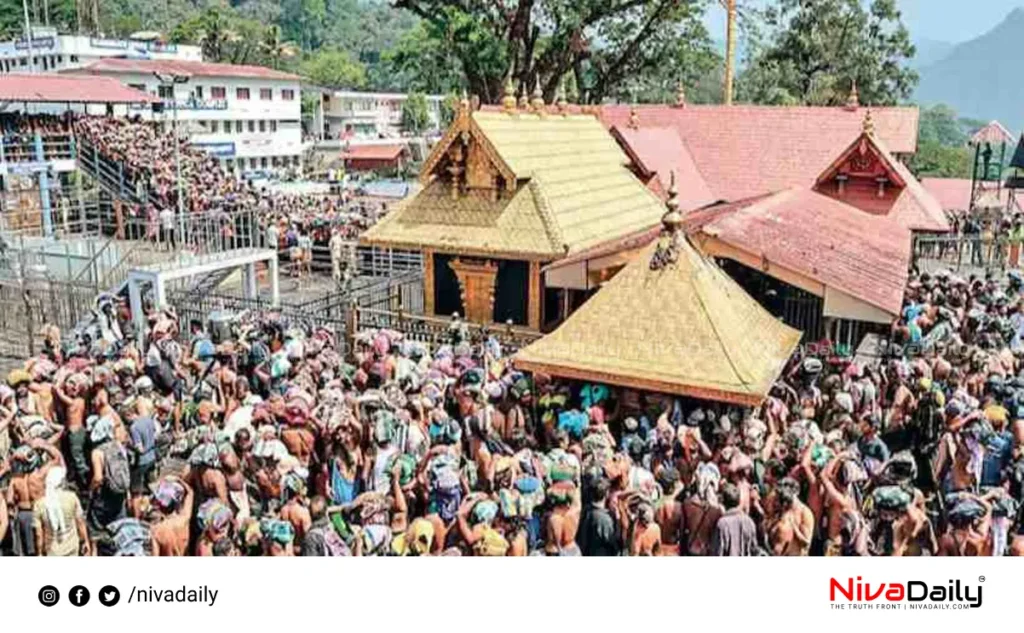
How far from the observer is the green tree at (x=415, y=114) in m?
85.1

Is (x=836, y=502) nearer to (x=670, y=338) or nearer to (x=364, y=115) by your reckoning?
(x=670, y=338)

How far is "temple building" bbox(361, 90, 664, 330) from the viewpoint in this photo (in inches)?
637

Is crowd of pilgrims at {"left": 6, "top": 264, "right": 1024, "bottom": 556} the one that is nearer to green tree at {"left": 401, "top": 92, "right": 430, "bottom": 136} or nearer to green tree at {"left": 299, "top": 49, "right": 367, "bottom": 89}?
green tree at {"left": 401, "top": 92, "right": 430, "bottom": 136}

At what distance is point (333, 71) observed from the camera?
112m

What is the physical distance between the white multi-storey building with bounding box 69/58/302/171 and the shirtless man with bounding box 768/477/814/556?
A: 1890 inches

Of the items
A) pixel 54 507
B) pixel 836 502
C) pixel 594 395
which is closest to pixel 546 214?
pixel 594 395

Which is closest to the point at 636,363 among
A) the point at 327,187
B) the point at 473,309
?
the point at 473,309

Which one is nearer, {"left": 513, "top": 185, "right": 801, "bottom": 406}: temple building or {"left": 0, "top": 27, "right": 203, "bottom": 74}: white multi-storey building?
{"left": 513, "top": 185, "right": 801, "bottom": 406}: temple building

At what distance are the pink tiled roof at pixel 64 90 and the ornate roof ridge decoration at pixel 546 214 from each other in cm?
1739

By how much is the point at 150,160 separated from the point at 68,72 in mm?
28878

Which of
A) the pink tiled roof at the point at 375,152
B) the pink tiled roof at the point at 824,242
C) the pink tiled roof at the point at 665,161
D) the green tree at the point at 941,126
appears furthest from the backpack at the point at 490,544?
the green tree at the point at 941,126

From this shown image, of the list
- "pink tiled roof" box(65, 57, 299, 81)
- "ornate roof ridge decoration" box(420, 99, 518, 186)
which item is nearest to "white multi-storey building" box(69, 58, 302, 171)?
"pink tiled roof" box(65, 57, 299, 81)

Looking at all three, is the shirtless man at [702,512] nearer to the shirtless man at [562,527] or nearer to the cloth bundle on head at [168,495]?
the shirtless man at [562,527]
